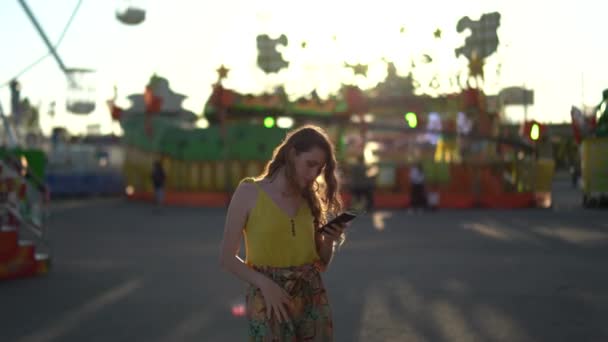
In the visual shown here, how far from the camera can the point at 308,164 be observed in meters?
3.86

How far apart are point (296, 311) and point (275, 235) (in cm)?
31

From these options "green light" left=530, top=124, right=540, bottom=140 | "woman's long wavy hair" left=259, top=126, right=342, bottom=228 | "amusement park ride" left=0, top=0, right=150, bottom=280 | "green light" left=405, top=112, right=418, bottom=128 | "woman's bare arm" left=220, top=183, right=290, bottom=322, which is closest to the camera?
"woman's bare arm" left=220, top=183, right=290, bottom=322

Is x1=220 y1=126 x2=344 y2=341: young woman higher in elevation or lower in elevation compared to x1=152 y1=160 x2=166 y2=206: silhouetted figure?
higher

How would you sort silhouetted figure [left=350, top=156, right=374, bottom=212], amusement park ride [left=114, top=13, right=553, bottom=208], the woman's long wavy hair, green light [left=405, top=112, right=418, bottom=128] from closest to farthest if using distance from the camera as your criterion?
the woman's long wavy hair → green light [left=405, top=112, right=418, bottom=128] → silhouetted figure [left=350, top=156, right=374, bottom=212] → amusement park ride [left=114, top=13, right=553, bottom=208]

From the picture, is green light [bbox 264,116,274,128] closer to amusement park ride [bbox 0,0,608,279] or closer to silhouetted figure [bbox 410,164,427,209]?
amusement park ride [bbox 0,0,608,279]

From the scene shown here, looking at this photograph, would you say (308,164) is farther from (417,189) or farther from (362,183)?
(362,183)

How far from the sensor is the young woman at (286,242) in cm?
382

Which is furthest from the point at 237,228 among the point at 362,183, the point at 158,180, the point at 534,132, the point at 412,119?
the point at 158,180

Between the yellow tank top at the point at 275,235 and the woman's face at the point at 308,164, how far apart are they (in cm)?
14

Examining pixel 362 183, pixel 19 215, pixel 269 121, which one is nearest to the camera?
pixel 19 215

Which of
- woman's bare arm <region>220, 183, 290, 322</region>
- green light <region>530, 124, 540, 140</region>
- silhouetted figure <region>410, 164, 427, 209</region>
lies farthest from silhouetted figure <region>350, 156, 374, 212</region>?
woman's bare arm <region>220, 183, 290, 322</region>

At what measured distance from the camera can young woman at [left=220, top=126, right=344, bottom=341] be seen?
382 centimetres

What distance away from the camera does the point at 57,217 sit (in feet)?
93.8

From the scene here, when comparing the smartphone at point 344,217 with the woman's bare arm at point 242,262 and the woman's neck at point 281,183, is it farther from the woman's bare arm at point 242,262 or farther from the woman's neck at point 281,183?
the woman's bare arm at point 242,262
